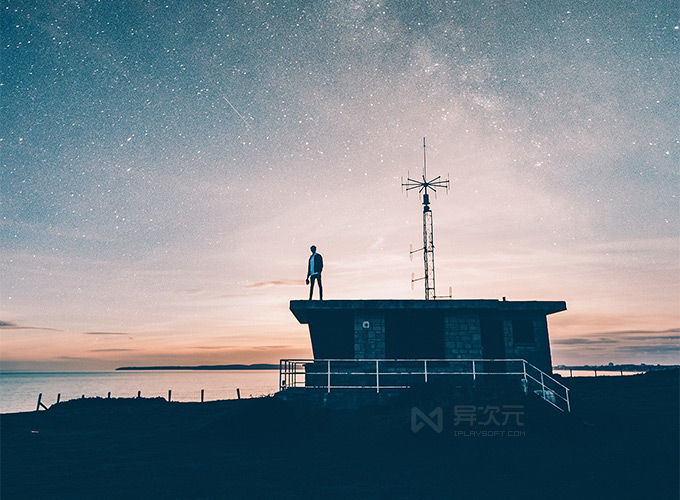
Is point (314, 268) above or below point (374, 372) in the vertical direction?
above

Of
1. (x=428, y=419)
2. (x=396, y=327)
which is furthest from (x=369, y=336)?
(x=428, y=419)

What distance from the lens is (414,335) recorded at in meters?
16.8

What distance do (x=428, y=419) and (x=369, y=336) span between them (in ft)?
14.5

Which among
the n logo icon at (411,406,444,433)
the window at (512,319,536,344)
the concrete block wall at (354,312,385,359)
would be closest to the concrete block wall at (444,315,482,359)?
the window at (512,319,536,344)

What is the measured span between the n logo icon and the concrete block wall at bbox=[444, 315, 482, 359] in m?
4.01

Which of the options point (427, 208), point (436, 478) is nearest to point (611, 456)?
point (436, 478)

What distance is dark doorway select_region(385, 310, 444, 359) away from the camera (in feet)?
54.6

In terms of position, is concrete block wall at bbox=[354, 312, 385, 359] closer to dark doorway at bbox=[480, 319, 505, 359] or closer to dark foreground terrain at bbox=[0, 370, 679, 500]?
dark foreground terrain at bbox=[0, 370, 679, 500]

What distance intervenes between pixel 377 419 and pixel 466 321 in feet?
18.7

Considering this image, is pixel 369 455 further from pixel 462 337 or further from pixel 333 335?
pixel 462 337

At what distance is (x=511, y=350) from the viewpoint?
17781 mm

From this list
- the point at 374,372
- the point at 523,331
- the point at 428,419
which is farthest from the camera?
the point at 523,331

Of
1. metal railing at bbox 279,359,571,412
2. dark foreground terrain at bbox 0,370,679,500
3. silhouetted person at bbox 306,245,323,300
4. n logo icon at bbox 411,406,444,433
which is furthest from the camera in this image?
silhouetted person at bbox 306,245,323,300

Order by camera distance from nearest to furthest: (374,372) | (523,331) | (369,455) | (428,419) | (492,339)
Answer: (369,455)
(428,419)
(374,372)
(492,339)
(523,331)
